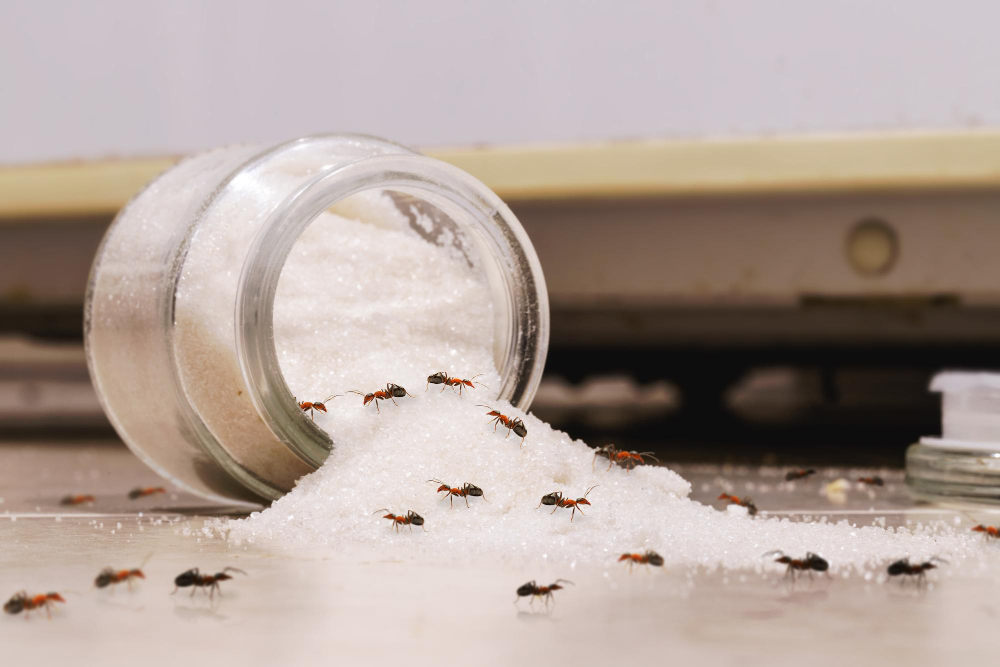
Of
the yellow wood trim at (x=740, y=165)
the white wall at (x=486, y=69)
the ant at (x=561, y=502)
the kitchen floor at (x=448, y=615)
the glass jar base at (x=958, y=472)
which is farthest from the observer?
the white wall at (x=486, y=69)

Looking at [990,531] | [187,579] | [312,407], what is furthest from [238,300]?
[990,531]

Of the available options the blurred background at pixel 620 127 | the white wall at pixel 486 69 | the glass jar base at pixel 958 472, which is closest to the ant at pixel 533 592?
the glass jar base at pixel 958 472

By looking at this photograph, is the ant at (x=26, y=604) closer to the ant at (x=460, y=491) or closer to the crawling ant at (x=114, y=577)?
the crawling ant at (x=114, y=577)

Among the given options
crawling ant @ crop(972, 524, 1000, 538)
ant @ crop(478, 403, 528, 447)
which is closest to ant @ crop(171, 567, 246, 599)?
ant @ crop(478, 403, 528, 447)

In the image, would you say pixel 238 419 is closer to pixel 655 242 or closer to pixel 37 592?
pixel 37 592

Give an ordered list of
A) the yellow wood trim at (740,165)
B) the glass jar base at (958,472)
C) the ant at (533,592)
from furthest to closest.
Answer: the yellow wood trim at (740,165) → the glass jar base at (958,472) → the ant at (533,592)

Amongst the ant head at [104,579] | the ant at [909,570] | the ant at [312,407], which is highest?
the ant at [312,407]

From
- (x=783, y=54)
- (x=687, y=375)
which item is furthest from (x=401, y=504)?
(x=687, y=375)
